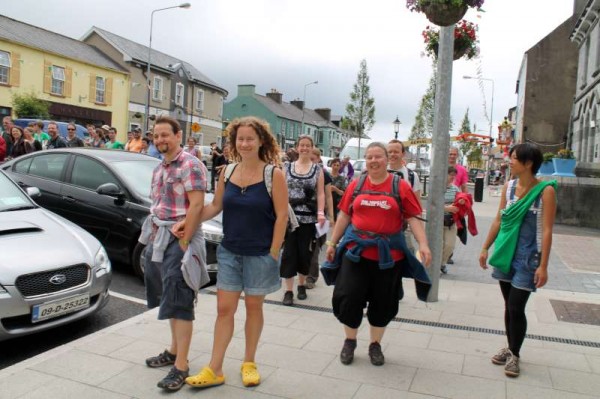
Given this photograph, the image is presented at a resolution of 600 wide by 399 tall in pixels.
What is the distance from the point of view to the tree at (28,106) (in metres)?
27.5

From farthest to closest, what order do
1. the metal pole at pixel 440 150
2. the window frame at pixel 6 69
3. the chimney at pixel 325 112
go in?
the chimney at pixel 325 112 → the window frame at pixel 6 69 → the metal pole at pixel 440 150

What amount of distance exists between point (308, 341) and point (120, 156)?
4493 mm

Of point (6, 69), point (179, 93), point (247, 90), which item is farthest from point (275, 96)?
point (6, 69)

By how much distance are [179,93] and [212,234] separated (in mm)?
38700

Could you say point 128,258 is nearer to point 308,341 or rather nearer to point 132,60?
point 308,341

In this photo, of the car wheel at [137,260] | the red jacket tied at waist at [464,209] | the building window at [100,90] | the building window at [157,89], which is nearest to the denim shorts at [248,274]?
the car wheel at [137,260]

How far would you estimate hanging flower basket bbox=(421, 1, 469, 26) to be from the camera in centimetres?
520

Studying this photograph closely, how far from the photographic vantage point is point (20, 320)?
4266 mm

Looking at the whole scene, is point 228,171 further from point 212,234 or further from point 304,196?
point 212,234

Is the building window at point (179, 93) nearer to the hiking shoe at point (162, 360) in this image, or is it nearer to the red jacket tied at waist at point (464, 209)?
the red jacket tied at waist at point (464, 209)

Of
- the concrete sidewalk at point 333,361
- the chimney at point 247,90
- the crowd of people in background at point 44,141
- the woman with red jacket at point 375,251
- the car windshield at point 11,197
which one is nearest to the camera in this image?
→ the concrete sidewalk at point 333,361

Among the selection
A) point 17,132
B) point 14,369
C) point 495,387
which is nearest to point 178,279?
point 14,369

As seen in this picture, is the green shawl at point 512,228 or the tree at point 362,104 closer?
the green shawl at point 512,228

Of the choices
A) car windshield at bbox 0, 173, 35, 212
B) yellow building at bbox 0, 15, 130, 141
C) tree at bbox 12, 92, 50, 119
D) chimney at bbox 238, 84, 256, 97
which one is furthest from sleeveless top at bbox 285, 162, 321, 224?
chimney at bbox 238, 84, 256, 97
